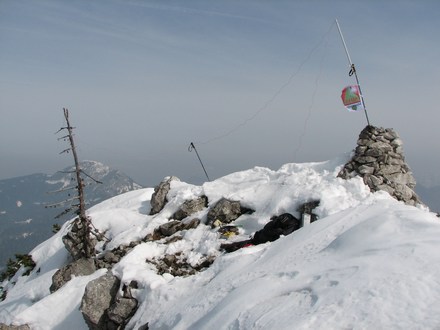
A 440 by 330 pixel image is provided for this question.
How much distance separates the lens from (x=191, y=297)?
12156mm

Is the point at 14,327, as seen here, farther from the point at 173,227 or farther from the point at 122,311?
the point at 173,227

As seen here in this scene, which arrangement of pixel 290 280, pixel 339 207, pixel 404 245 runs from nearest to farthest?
pixel 404 245 → pixel 290 280 → pixel 339 207

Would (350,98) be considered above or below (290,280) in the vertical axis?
above

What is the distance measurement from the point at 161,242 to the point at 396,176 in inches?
556

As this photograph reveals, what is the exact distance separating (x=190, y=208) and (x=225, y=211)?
2.62 metres

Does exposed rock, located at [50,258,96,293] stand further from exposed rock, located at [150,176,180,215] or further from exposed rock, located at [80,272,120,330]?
exposed rock, located at [150,176,180,215]

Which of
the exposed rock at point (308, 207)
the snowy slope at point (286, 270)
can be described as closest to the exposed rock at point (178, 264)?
the snowy slope at point (286, 270)

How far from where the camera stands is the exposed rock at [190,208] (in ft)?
71.5

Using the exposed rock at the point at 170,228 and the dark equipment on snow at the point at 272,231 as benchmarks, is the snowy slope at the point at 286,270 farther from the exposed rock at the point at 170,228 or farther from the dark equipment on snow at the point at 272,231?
the dark equipment on snow at the point at 272,231

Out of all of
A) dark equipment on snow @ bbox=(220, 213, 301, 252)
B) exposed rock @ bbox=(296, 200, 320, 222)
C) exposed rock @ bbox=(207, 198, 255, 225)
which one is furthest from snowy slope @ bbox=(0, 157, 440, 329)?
dark equipment on snow @ bbox=(220, 213, 301, 252)

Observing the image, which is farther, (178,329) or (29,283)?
(29,283)

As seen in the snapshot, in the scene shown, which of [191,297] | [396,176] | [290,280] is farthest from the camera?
[396,176]

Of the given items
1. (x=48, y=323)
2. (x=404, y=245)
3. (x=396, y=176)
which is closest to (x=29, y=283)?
(x=48, y=323)

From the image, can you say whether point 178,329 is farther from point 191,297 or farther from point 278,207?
point 278,207
